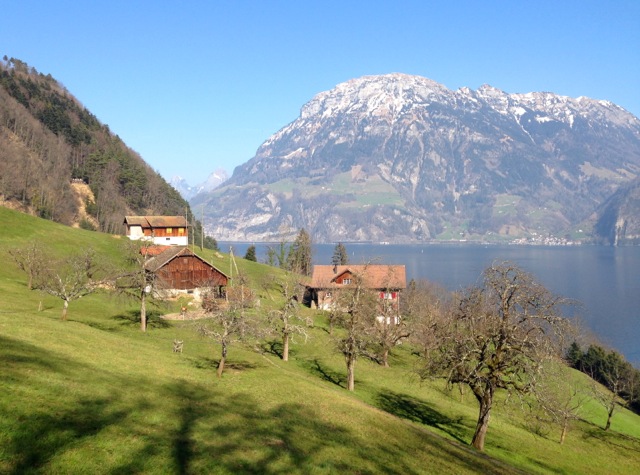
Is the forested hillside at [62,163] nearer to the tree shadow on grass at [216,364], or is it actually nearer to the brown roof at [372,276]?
the brown roof at [372,276]

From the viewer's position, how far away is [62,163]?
146m

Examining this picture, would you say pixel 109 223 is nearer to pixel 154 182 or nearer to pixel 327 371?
pixel 154 182

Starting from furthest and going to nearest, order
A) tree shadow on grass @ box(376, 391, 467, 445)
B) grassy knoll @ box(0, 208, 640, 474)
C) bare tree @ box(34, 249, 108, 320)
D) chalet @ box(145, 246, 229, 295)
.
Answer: chalet @ box(145, 246, 229, 295) < bare tree @ box(34, 249, 108, 320) < tree shadow on grass @ box(376, 391, 467, 445) < grassy knoll @ box(0, 208, 640, 474)

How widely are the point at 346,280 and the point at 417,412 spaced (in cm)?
5488

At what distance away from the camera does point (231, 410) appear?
2659 centimetres

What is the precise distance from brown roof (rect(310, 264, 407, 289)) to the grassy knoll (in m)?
37.0

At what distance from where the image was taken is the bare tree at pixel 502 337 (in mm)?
29969

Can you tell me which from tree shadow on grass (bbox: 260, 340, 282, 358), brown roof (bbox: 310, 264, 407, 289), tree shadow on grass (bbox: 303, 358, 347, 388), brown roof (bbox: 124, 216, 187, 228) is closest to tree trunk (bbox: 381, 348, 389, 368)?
tree shadow on grass (bbox: 303, 358, 347, 388)

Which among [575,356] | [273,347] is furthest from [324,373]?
[575,356]

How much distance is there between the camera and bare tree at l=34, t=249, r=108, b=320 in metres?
45.8

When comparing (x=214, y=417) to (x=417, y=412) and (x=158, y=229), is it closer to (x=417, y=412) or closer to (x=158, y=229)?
(x=417, y=412)

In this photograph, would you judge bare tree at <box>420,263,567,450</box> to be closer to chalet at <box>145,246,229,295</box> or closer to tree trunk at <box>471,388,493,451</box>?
tree trunk at <box>471,388,493,451</box>

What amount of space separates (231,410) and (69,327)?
66.6ft

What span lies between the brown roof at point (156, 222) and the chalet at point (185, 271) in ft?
114
